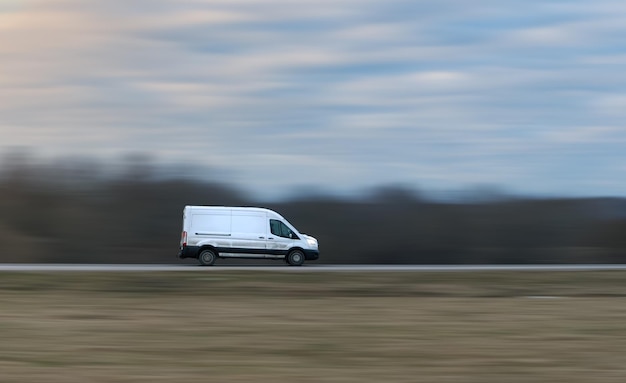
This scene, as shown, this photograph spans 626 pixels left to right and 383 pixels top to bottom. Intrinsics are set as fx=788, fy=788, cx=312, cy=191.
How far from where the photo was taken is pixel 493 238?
1891 inches

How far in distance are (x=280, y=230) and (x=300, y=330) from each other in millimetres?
16475

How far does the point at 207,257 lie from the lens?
28.0 metres

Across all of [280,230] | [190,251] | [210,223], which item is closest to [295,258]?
[280,230]

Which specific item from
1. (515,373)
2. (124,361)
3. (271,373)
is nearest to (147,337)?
(124,361)

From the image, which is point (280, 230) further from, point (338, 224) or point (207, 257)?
point (338, 224)

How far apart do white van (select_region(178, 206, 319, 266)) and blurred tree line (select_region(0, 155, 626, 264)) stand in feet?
48.6

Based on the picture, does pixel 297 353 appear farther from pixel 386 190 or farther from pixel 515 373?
pixel 386 190

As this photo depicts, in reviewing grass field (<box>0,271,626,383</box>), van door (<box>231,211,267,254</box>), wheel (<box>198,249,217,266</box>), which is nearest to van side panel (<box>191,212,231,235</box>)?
van door (<box>231,211,267,254</box>)

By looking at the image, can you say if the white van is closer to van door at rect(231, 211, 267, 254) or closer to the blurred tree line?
van door at rect(231, 211, 267, 254)

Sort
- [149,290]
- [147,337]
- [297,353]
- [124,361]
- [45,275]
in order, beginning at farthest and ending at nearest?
[45,275]
[149,290]
[147,337]
[297,353]
[124,361]

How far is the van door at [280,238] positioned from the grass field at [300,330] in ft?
23.2

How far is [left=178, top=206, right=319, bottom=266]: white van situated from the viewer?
27922 millimetres

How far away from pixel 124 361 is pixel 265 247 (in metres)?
18.9

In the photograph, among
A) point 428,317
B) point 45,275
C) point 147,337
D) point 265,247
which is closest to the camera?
point 147,337
